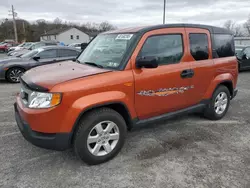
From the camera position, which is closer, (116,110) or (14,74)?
(116,110)

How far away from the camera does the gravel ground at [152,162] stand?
2.57 m

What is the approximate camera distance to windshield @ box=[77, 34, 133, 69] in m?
3.11

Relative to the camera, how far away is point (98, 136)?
2.82 m

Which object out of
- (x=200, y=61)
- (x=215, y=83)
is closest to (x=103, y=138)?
(x=200, y=61)

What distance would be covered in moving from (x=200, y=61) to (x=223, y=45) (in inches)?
37.9

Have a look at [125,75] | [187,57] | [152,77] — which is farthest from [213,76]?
[125,75]

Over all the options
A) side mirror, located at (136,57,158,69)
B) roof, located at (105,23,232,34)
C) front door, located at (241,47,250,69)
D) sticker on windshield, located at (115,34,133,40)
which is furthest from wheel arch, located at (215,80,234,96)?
front door, located at (241,47,250,69)

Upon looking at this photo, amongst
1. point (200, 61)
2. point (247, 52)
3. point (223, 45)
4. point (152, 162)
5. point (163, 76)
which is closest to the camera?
point (152, 162)

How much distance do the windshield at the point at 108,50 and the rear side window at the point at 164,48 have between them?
1.00 feet

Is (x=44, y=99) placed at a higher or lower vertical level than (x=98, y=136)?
higher

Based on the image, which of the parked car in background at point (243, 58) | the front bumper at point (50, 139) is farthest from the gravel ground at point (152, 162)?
the parked car in background at point (243, 58)

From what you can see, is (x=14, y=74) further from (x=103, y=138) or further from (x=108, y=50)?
(x=103, y=138)

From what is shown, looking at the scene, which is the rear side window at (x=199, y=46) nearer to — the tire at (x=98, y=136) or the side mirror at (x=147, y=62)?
the side mirror at (x=147, y=62)

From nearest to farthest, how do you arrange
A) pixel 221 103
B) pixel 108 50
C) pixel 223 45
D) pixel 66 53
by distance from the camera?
pixel 108 50, pixel 223 45, pixel 221 103, pixel 66 53
